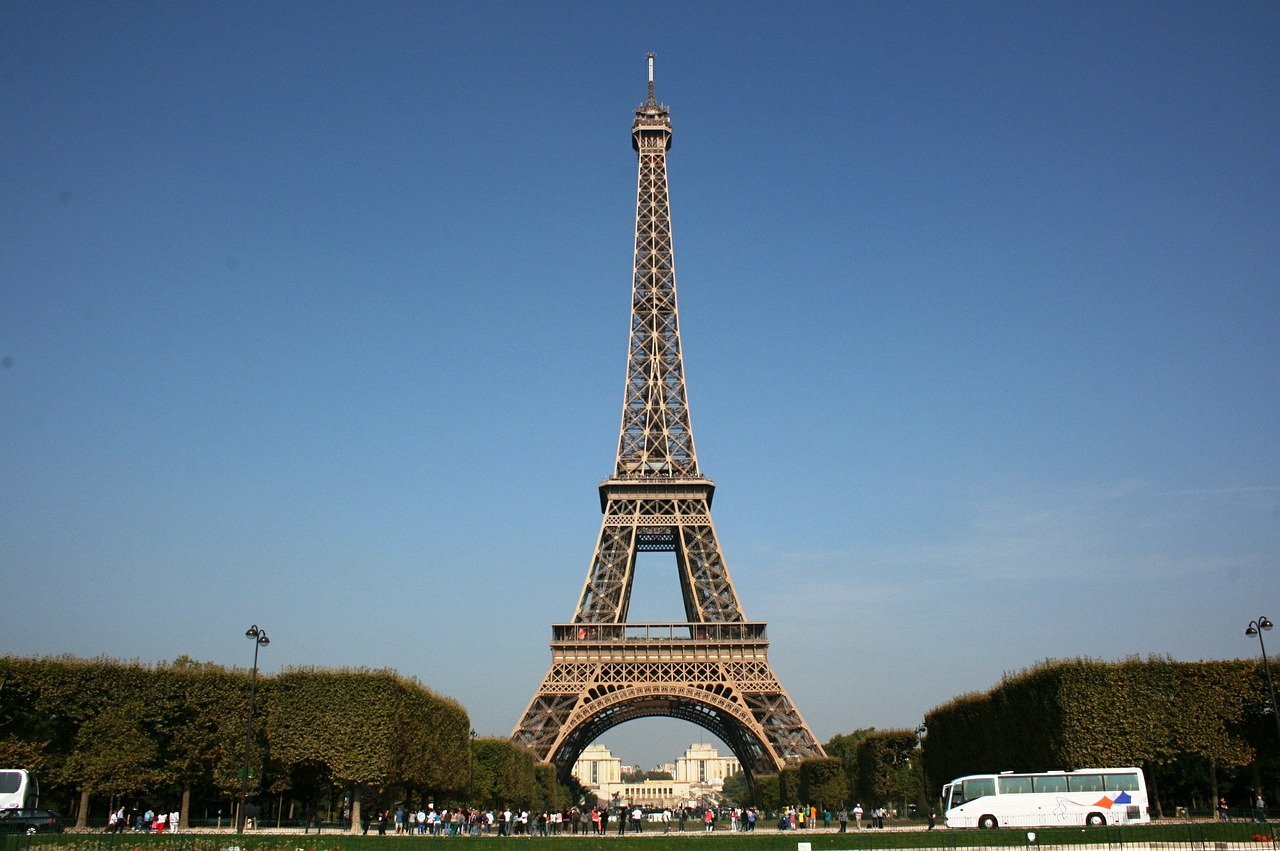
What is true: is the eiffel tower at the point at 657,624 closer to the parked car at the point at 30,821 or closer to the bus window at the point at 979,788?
the bus window at the point at 979,788

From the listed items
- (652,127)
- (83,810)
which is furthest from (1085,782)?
(652,127)

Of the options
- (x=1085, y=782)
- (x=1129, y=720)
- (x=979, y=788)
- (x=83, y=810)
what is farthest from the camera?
(x=83, y=810)

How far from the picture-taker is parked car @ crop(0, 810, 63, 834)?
27566mm

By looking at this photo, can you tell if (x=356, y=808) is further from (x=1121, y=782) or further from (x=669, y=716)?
(x=669, y=716)

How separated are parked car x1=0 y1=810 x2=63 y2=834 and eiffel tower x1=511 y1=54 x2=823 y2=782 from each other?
3317 cm

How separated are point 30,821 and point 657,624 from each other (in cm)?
4128

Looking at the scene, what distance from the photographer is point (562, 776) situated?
77750mm

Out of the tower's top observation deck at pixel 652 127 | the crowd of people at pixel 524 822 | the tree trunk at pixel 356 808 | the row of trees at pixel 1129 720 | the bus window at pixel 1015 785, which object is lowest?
the crowd of people at pixel 524 822

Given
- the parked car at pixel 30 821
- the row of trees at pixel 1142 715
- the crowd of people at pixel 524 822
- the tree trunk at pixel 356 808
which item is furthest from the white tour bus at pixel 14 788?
the row of trees at pixel 1142 715

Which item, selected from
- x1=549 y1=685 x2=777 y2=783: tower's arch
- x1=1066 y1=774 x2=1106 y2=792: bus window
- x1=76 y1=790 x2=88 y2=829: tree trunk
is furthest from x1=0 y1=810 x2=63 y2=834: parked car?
x1=549 y1=685 x2=777 y2=783: tower's arch

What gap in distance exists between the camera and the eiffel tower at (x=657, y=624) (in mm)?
64812

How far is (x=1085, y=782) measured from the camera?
36000 mm

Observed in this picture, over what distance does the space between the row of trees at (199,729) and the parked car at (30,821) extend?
7950 mm

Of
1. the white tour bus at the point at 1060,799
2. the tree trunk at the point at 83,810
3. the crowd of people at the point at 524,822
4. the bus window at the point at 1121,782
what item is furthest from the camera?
the crowd of people at the point at 524,822
